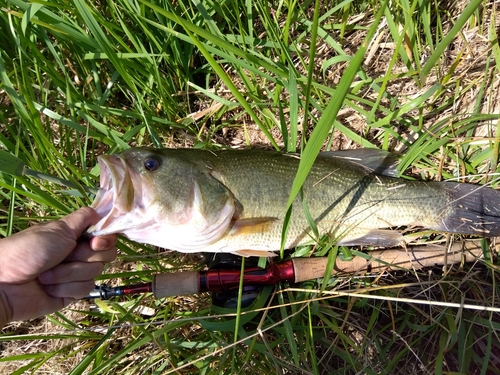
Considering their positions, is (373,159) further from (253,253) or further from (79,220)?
(79,220)

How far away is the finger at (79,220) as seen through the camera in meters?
1.97

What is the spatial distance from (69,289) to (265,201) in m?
1.31

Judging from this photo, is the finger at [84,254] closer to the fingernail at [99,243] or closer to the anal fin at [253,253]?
the fingernail at [99,243]

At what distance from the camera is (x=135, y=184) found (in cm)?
206

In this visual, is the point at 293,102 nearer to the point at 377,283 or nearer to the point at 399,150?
the point at 399,150

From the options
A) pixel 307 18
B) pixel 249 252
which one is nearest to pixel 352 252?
pixel 249 252

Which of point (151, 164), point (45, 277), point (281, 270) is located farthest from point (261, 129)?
point (45, 277)

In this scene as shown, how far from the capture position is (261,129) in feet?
8.51

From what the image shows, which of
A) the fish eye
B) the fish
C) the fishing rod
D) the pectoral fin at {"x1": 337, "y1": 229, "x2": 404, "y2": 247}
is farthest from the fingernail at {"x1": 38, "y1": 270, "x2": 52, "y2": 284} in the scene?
the pectoral fin at {"x1": 337, "y1": 229, "x2": 404, "y2": 247}

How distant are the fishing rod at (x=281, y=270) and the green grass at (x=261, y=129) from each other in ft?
0.37

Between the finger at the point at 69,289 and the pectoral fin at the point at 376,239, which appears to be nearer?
the finger at the point at 69,289

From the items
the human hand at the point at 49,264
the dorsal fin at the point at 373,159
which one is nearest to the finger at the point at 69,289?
the human hand at the point at 49,264

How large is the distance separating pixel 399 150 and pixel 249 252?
141 cm

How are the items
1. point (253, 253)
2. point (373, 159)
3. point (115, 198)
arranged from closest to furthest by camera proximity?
point (115, 198), point (253, 253), point (373, 159)
